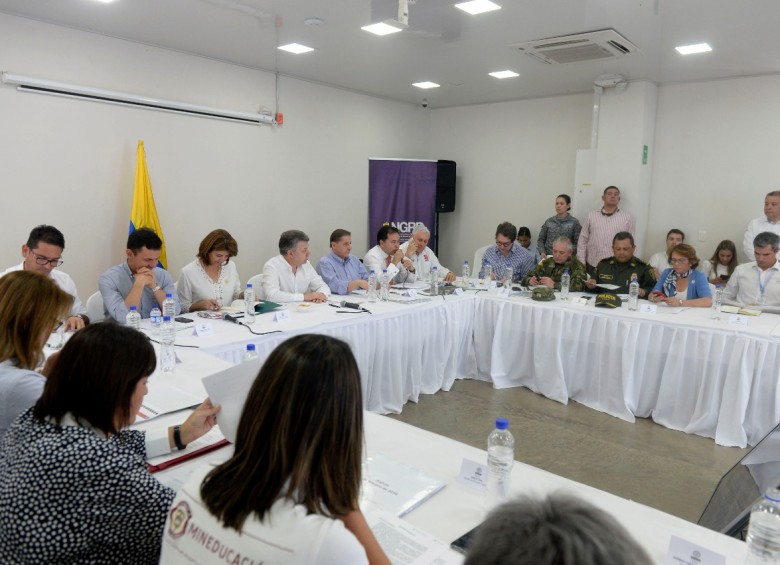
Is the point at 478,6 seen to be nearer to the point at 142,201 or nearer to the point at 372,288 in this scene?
the point at 372,288

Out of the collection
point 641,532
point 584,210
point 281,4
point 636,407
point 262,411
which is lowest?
point 636,407

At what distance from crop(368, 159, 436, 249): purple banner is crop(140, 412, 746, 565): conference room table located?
5.63m

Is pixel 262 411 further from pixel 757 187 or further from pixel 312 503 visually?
pixel 757 187

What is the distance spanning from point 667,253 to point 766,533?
17.6 ft

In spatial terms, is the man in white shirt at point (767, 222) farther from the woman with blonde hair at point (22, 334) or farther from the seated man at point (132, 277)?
the woman with blonde hair at point (22, 334)

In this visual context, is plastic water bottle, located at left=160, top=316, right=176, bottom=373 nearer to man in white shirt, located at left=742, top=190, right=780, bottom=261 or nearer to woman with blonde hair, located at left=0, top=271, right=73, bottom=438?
woman with blonde hair, located at left=0, top=271, right=73, bottom=438

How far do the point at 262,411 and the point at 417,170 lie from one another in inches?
269

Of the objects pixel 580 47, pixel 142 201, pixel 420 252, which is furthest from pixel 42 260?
pixel 580 47

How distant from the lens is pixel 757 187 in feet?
18.5

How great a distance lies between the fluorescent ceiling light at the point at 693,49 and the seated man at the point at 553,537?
502 centimetres

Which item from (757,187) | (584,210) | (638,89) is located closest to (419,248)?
(584,210)

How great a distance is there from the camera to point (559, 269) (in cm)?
476

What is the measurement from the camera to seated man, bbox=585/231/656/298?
4.62 meters

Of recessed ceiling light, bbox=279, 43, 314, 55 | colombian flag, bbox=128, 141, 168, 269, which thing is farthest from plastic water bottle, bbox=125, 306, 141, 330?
recessed ceiling light, bbox=279, 43, 314, 55
